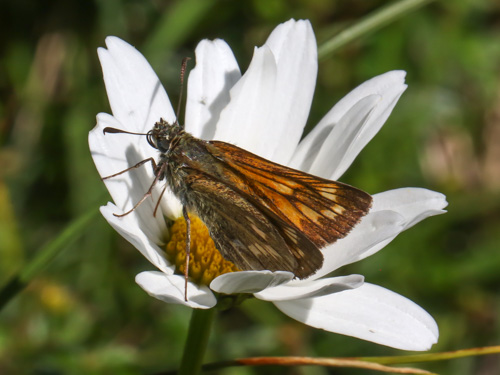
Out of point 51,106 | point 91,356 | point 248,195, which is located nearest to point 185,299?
point 248,195

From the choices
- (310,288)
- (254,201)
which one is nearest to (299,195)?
(254,201)

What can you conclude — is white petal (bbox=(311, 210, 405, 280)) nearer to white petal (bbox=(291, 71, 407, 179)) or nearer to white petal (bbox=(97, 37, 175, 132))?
white petal (bbox=(291, 71, 407, 179))

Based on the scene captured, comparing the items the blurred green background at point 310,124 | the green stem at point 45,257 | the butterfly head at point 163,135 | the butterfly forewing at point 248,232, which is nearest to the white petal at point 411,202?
the butterfly forewing at point 248,232

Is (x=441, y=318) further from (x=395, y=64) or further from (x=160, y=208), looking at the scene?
(x=160, y=208)

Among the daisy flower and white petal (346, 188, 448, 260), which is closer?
the daisy flower

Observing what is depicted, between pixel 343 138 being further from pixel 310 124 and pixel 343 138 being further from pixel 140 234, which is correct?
pixel 310 124


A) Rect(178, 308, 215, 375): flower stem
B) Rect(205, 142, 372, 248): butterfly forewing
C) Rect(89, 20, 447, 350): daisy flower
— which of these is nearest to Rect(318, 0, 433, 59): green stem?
Rect(89, 20, 447, 350): daisy flower
